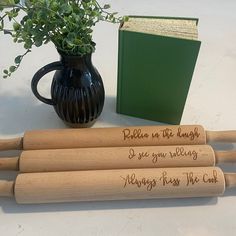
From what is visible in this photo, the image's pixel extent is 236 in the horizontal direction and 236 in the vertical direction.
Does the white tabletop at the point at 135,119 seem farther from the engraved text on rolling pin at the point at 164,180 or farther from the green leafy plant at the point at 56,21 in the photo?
the green leafy plant at the point at 56,21

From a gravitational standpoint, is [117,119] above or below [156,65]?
below

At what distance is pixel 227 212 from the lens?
16.8 inches

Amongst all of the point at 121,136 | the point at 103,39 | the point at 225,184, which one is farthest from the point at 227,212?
the point at 103,39

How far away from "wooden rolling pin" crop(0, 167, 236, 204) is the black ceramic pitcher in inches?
4.2

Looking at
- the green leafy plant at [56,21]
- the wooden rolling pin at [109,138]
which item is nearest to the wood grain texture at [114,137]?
the wooden rolling pin at [109,138]

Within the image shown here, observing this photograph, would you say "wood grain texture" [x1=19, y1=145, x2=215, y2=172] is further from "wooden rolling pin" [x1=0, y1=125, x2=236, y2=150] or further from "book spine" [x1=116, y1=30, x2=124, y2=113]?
"book spine" [x1=116, y1=30, x2=124, y2=113]

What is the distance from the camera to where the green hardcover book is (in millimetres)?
429

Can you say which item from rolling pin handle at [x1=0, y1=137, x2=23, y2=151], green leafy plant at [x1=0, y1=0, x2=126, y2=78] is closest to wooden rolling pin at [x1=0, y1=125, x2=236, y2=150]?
rolling pin handle at [x1=0, y1=137, x2=23, y2=151]

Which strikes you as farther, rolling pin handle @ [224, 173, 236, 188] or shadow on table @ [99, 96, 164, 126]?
shadow on table @ [99, 96, 164, 126]

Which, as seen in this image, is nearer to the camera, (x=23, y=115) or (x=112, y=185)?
(x=112, y=185)

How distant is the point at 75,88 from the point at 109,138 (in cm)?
9

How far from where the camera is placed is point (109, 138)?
46 centimetres

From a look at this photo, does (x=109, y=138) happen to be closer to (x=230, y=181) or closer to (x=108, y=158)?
(x=108, y=158)

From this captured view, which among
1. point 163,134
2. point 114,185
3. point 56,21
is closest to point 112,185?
point 114,185
